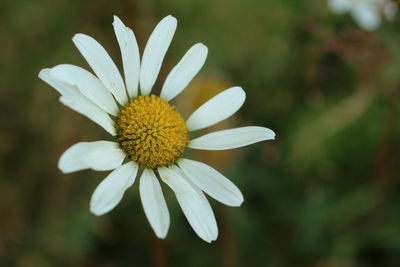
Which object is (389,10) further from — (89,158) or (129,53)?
(89,158)

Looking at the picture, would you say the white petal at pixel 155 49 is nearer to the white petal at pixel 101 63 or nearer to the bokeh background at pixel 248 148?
the white petal at pixel 101 63

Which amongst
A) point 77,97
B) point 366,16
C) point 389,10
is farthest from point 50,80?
point 366,16

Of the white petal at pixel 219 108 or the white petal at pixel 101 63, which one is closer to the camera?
the white petal at pixel 101 63

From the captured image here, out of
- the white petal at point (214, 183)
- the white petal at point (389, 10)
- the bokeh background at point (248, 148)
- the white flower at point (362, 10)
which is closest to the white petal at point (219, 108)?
the white petal at point (214, 183)

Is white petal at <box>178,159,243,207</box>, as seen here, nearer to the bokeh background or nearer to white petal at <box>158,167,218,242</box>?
white petal at <box>158,167,218,242</box>

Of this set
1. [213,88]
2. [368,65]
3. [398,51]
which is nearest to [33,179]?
[213,88]

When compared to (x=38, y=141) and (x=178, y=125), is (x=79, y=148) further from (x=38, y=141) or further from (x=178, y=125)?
(x=38, y=141)
